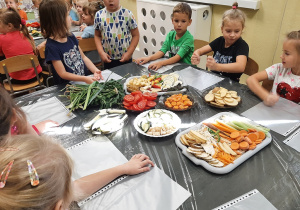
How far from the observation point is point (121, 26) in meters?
2.38

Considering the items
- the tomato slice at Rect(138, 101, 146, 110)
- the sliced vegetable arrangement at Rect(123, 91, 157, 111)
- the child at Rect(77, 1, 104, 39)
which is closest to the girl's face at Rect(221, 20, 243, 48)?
the sliced vegetable arrangement at Rect(123, 91, 157, 111)

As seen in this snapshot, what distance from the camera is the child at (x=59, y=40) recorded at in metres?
1.69

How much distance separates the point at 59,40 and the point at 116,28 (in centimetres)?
75

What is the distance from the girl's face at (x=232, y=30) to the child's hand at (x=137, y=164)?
4.51ft

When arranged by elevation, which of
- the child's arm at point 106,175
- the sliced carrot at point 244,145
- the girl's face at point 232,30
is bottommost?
the child's arm at point 106,175

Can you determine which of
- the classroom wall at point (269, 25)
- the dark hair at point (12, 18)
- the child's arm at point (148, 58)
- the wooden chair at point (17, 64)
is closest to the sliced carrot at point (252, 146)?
the child's arm at point (148, 58)

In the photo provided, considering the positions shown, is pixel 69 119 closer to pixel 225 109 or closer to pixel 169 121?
pixel 169 121

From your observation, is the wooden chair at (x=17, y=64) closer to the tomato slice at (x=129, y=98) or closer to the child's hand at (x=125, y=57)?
the child's hand at (x=125, y=57)

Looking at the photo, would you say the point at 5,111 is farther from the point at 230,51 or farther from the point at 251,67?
the point at 251,67

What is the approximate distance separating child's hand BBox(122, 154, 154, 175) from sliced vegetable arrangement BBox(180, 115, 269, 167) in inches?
7.8

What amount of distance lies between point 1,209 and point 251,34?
299cm

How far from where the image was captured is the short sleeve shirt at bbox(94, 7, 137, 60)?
7.70 ft

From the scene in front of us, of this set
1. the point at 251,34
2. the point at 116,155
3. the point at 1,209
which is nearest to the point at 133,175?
the point at 116,155

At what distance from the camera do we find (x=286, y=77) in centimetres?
159
